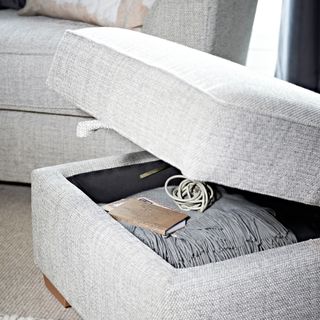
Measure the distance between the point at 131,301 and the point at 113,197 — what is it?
437 mm

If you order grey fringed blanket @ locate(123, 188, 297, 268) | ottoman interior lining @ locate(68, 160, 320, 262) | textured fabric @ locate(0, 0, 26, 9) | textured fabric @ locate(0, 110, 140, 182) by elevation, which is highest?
textured fabric @ locate(0, 0, 26, 9)

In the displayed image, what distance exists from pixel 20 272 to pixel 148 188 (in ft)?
1.09

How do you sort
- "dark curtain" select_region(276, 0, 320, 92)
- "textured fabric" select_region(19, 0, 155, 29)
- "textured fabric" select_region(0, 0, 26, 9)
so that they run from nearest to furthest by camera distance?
"textured fabric" select_region(19, 0, 155, 29)
"textured fabric" select_region(0, 0, 26, 9)
"dark curtain" select_region(276, 0, 320, 92)

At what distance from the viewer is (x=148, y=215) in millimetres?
1271

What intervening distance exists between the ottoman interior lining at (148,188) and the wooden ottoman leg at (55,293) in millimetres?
188

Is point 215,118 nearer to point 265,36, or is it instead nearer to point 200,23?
point 200,23

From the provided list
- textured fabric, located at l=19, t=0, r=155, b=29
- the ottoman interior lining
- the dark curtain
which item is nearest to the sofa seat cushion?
textured fabric, located at l=19, t=0, r=155, b=29

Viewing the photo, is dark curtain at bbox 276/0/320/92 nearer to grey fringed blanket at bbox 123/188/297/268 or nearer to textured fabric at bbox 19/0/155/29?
textured fabric at bbox 19/0/155/29

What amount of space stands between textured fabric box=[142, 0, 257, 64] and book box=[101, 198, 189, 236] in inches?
21.1

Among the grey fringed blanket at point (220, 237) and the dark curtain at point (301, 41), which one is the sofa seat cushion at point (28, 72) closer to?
the grey fringed blanket at point (220, 237)

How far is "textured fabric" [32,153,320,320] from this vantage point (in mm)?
957

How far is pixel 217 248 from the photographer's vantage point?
1.16m

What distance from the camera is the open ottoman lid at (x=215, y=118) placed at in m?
0.93

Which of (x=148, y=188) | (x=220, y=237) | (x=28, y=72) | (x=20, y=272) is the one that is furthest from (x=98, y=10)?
(x=220, y=237)
